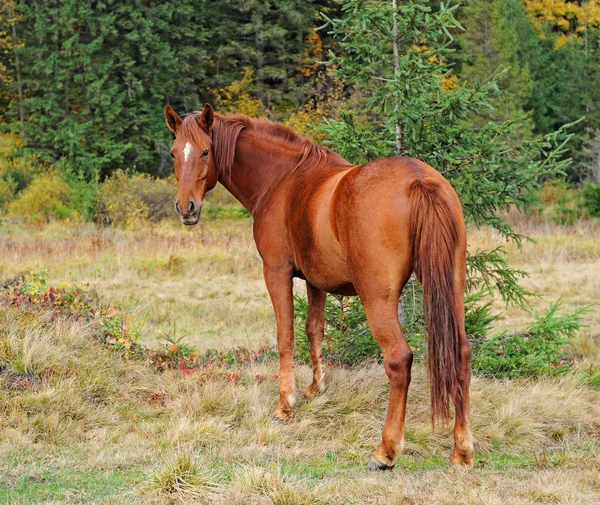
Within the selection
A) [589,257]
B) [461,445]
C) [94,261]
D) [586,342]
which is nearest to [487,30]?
[589,257]

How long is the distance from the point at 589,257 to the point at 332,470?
13832 millimetres

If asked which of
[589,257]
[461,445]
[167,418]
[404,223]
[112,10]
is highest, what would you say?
[112,10]

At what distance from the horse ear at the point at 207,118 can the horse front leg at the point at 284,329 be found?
1.28 meters

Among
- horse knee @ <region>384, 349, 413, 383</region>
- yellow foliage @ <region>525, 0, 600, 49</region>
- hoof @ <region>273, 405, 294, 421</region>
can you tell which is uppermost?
yellow foliage @ <region>525, 0, 600, 49</region>

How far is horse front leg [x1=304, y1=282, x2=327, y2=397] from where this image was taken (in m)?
6.29

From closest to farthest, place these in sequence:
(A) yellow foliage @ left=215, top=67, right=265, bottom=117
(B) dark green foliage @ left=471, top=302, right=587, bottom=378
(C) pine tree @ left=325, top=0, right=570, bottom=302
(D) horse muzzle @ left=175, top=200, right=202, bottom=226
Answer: (D) horse muzzle @ left=175, top=200, right=202, bottom=226 → (C) pine tree @ left=325, top=0, right=570, bottom=302 → (B) dark green foliage @ left=471, top=302, right=587, bottom=378 → (A) yellow foliage @ left=215, top=67, right=265, bottom=117

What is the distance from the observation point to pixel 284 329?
602 cm

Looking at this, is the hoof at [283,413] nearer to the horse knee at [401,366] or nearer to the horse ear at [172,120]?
the horse knee at [401,366]

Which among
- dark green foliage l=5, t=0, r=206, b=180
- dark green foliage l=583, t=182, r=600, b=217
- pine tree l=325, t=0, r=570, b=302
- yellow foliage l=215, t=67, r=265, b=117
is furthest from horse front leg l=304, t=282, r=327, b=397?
yellow foliage l=215, t=67, r=265, b=117

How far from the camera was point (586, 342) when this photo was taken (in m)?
9.37

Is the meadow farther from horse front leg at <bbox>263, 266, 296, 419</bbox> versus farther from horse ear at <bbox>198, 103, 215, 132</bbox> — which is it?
horse ear at <bbox>198, 103, 215, 132</bbox>

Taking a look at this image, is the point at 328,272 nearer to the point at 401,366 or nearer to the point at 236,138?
the point at 401,366

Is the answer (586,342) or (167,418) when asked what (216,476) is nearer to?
(167,418)

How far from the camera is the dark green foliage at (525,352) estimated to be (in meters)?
7.16
